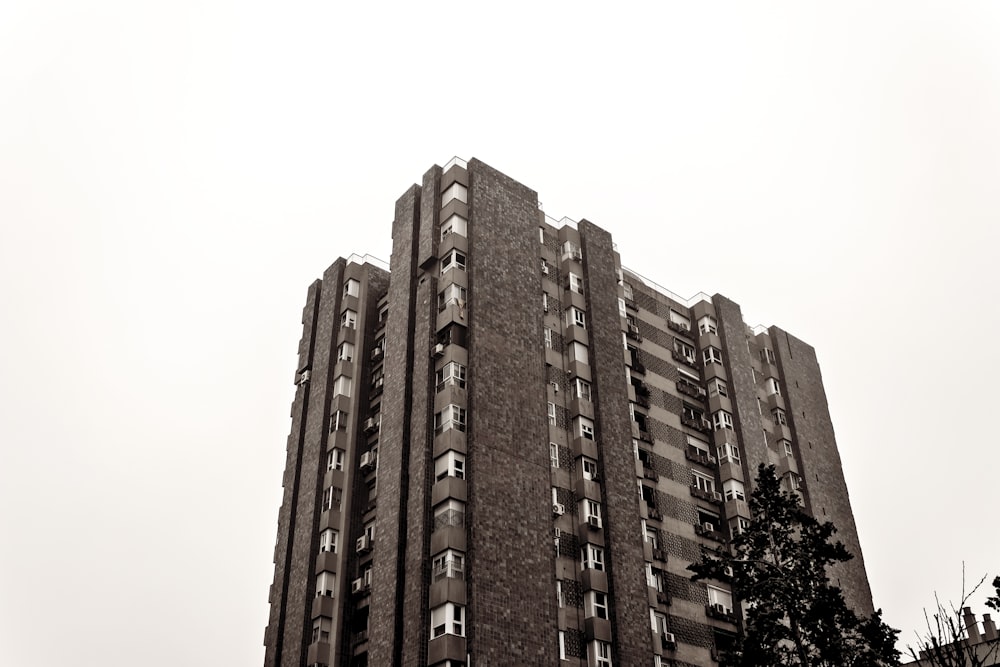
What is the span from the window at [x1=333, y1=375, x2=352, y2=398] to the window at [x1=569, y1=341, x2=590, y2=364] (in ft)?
43.2

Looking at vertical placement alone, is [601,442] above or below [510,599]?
above

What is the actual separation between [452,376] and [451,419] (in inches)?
94.9

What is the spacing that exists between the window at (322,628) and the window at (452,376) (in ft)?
42.3

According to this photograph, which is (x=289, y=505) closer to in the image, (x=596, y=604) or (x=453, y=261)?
(x=453, y=261)

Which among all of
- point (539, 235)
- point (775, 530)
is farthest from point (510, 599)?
point (539, 235)

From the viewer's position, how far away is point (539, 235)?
2174 inches

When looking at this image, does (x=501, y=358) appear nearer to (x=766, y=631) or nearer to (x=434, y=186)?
(x=434, y=186)

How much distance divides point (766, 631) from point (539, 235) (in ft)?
97.8

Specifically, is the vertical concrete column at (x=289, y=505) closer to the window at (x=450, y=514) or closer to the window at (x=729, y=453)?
the window at (x=450, y=514)

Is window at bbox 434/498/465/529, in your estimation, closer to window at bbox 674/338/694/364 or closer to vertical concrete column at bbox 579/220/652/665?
vertical concrete column at bbox 579/220/652/665

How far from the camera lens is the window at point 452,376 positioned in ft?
153

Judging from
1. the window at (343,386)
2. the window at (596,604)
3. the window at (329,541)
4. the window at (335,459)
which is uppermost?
the window at (343,386)

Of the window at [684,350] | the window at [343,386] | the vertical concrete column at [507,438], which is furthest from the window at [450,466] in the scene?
the window at [684,350]

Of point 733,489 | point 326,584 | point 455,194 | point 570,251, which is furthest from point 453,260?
point 733,489
